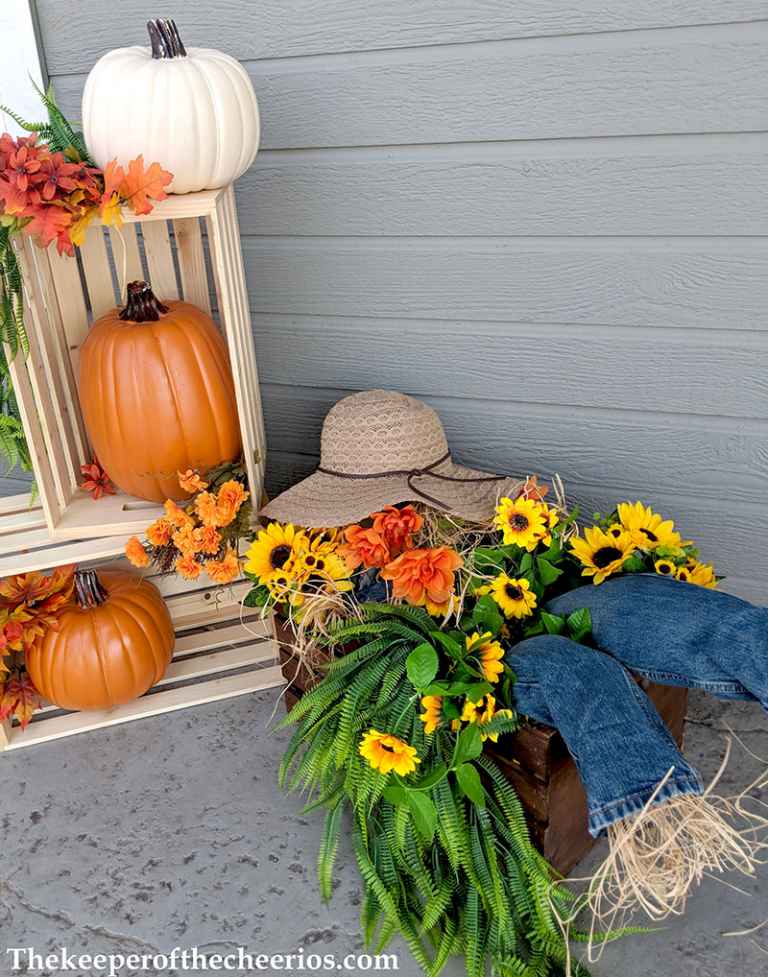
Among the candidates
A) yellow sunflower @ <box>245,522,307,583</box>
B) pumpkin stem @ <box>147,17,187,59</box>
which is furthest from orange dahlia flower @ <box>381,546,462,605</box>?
pumpkin stem @ <box>147,17,187,59</box>

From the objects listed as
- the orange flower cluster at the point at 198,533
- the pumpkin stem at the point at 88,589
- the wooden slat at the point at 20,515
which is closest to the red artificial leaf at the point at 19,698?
the pumpkin stem at the point at 88,589

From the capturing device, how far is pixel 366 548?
1634mm

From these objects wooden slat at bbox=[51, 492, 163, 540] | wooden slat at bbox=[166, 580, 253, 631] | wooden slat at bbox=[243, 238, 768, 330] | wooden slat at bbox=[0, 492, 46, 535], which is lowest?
wooden slat at bbox=[166, 580, 253, 631]

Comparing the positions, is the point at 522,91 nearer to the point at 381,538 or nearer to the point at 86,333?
the point at 381,538

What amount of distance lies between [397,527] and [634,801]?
0.64 metres

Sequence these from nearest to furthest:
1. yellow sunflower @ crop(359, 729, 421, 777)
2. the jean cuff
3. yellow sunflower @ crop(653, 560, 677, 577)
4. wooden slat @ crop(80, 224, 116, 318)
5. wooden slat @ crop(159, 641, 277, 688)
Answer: the jean cuff
yellow sunflower @ crop(359, 729, 421, 777)
yellow sunflower @ crop(653, 560, 677, 577)
wooden slat @ crop(80, 224, 116, 318)
wooden slat @ crop(159, 641, 277, 688)

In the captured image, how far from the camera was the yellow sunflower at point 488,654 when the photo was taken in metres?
1.42

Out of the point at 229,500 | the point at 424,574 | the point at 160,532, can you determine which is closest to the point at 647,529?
the point at 424,574

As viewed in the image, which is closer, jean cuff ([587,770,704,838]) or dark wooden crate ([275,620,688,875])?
jean cuff ([587,770,704,838])

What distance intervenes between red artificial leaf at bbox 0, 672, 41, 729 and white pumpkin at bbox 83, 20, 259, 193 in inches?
41.8

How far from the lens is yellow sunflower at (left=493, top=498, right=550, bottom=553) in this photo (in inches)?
64.1

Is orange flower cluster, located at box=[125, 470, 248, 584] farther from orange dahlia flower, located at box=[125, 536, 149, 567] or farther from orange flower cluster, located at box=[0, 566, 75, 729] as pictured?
orange flower cluster, located at box=[0, 566, 75, 729]

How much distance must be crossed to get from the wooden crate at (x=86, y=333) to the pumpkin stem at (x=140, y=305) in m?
0.13

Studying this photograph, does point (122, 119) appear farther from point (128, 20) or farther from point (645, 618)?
point (645, 618)
